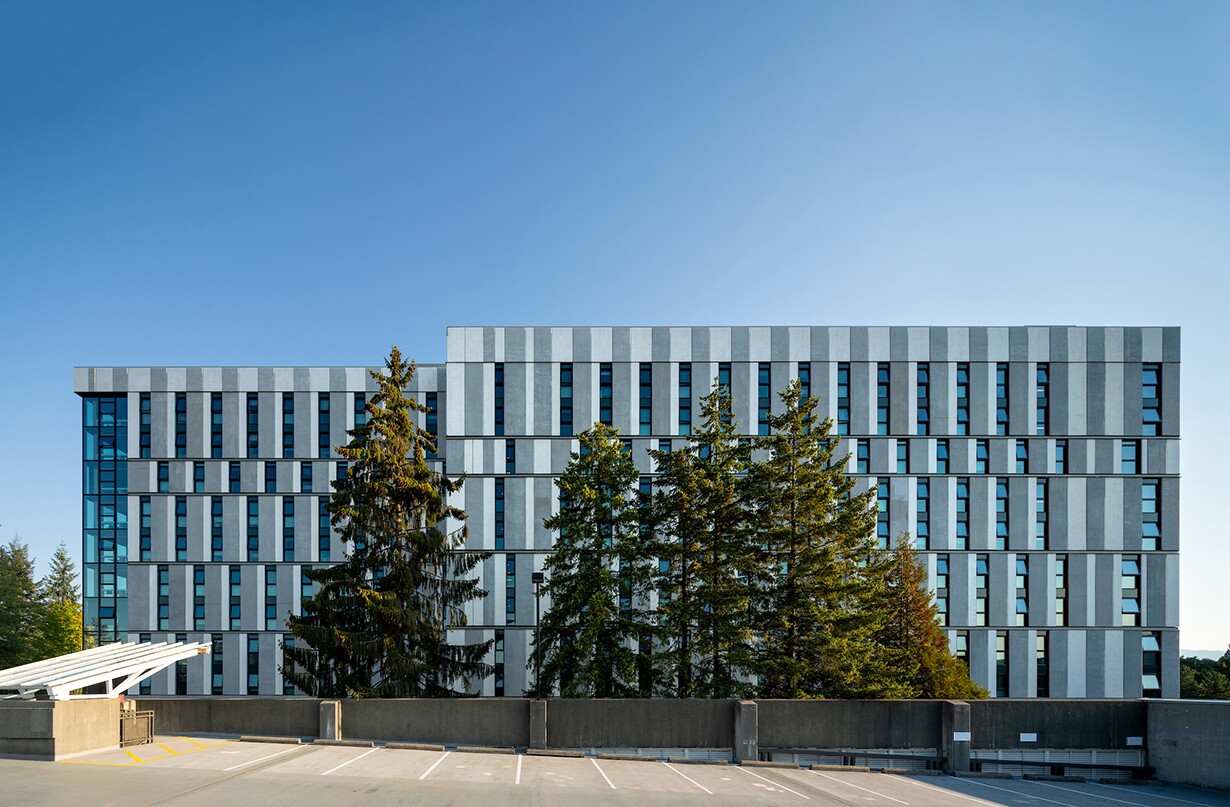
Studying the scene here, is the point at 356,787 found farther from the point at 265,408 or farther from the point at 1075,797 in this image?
the point at 265,408

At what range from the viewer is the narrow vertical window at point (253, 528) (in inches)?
1863

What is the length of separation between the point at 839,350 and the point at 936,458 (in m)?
8.61

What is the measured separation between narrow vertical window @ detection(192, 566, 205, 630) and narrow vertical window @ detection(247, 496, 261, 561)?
10.4ft

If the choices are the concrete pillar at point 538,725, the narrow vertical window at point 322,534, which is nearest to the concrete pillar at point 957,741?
the concrete pillar at point 538,725

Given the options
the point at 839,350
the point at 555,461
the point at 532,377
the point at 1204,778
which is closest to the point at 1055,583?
the point at 839,350

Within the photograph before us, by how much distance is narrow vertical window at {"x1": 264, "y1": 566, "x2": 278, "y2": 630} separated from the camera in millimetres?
46250

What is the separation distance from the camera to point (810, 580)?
87.4ft

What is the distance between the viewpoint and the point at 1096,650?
42.7 metres

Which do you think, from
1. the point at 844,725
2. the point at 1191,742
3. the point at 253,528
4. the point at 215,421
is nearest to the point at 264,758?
the point at 844,725

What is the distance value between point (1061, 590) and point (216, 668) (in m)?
51.1

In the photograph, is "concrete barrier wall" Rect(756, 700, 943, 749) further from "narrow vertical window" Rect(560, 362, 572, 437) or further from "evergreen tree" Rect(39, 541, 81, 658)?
"evergreen tree" Rect(39, 541, 81, 658)

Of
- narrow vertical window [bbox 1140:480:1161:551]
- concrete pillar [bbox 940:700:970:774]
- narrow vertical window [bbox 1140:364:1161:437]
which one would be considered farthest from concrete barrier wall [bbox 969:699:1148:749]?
narrow vertical window [bbox 1140:364:1161:437]

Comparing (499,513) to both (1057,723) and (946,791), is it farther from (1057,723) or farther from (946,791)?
(1057,723)

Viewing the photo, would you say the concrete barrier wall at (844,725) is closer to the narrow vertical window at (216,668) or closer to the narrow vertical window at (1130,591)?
the narrow vertical window at (1130,591)
